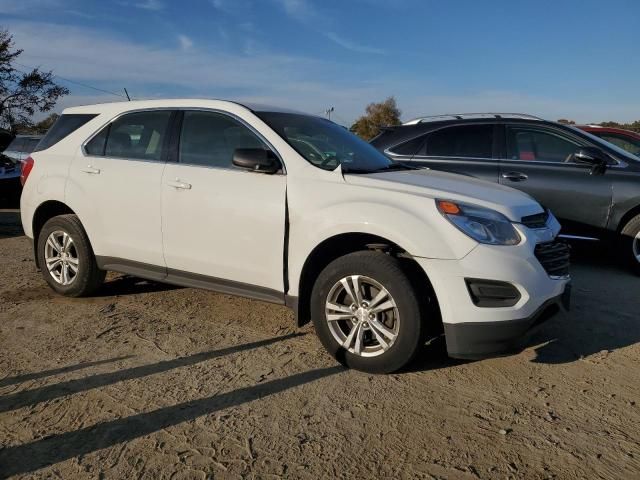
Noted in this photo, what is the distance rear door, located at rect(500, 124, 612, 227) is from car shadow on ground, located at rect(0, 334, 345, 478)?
12.8 feet

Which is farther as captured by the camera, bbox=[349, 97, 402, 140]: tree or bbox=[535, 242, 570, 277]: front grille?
bbox=[349, 97, 402, 140]: tree

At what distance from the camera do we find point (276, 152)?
12.7 feet

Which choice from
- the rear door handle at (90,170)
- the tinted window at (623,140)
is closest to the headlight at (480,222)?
the rear door handle at (90,170)

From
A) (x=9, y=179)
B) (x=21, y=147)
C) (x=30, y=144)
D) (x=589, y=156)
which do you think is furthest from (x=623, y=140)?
(x=21, y=147)

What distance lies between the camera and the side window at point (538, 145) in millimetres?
6395

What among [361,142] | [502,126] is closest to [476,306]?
[361,142]

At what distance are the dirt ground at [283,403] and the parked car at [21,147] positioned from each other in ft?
29.2

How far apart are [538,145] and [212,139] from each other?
4156 mm

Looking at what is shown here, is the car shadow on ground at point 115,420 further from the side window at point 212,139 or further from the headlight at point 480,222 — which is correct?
the side window at point 212,139

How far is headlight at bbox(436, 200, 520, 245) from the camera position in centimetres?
322

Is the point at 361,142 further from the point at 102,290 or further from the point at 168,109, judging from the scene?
the point at 102,290

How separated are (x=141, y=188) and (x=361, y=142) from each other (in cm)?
190

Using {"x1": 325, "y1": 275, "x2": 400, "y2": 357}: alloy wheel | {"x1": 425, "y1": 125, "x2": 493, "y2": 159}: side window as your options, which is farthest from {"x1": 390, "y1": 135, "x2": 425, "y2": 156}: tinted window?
{"x1": 325, "y1": 275, "x2": 400, "y2": 357}: alloy wheel

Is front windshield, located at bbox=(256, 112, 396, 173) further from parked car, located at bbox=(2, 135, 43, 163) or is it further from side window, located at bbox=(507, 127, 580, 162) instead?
parked car, located at bbox=(2, 135, 43, 163)
